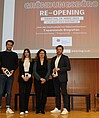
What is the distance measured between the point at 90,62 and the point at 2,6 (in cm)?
254

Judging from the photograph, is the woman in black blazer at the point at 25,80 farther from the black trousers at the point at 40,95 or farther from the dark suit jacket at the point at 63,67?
the dark suit jacket at the point at 63,67

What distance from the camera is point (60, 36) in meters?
4.37

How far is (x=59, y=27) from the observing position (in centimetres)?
441

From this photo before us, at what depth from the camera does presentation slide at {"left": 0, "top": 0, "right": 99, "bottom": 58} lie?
4.34m

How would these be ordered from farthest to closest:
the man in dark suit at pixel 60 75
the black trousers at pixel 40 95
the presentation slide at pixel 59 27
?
the presentation slide at pixel 59 27
the man in dark suit at pixel 60 75
the black trousers at pixel 40 95

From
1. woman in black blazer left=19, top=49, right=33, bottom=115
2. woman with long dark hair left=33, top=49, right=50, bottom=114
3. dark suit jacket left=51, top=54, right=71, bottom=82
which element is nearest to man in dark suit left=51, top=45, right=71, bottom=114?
dark suit jacket left=51, top=54, right=71, bottom=82

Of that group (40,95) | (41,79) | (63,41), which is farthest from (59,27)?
(40,95)

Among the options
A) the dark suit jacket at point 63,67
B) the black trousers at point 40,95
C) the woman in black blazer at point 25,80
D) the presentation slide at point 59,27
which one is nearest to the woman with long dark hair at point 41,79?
the black trousers at point 40,95

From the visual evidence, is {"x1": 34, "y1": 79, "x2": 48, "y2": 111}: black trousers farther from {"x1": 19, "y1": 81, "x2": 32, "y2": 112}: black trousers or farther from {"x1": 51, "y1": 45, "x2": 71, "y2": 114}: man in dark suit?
{"x1": 51, "y1": 45, "x2": 71, "y2": 114}: man in dark suit

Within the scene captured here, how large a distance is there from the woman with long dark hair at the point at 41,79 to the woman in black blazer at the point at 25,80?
0.10 m

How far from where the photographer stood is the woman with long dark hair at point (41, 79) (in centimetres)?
364

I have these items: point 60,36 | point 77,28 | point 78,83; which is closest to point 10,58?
point 60,36

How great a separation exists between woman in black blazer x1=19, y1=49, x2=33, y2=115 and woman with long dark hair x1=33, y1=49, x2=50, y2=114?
102 millimetres

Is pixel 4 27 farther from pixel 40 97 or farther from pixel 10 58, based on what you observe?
pixel 40 97
